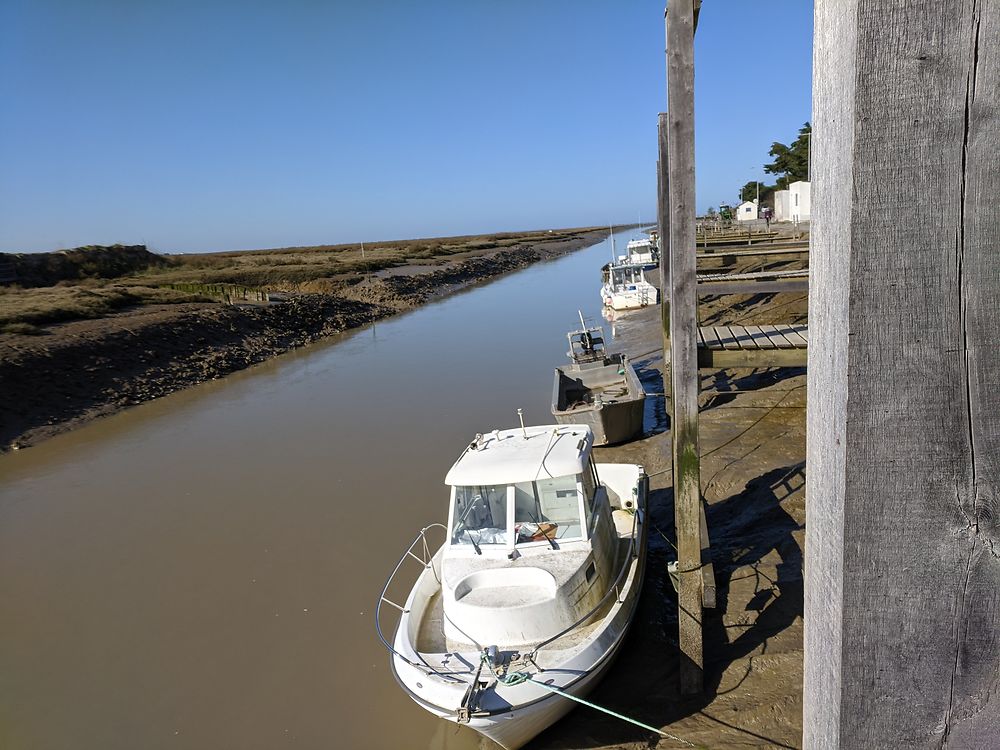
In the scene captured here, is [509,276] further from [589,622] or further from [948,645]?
[948,645]

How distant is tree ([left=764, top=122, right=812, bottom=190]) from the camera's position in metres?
52.6

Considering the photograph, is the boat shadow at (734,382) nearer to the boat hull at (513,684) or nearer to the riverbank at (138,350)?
the boat hull at (513,684)

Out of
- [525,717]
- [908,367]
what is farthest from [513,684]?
[908,367]

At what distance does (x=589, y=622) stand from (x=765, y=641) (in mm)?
1717

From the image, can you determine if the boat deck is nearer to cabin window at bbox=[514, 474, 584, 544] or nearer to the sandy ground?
the sandy ground

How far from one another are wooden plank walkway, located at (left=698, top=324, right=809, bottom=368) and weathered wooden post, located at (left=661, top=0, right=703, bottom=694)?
11.3 ft

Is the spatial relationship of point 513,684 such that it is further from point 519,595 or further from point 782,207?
point 782,207

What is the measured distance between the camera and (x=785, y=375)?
1410cm

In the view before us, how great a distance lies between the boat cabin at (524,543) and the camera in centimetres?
555

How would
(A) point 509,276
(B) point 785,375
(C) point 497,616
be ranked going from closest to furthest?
(C) point 497,616, (B) point 785,375, (A) point 509,276

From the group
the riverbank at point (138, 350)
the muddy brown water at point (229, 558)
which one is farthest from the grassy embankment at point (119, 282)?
the muddy brown water at point (229, 558)

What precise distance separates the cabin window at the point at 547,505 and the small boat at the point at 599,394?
5.30 meters

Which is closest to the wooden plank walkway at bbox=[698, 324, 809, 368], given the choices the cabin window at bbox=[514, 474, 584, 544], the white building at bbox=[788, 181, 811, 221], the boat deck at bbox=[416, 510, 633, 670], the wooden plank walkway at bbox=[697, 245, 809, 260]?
the boat deck at bbox=[416, 510, 633, 670]

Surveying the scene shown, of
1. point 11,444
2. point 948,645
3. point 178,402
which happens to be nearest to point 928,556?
point 948,645
